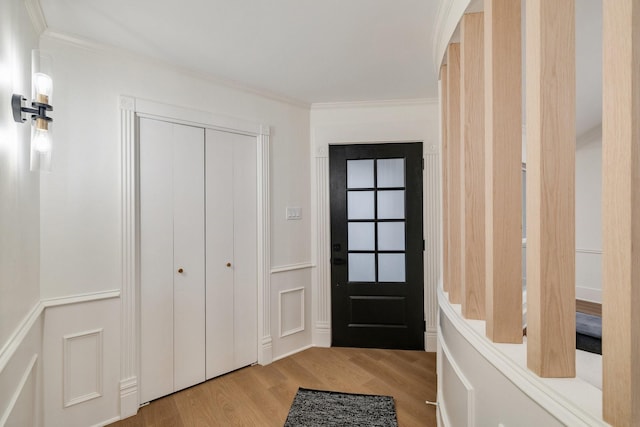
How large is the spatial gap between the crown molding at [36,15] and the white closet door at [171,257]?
688mm

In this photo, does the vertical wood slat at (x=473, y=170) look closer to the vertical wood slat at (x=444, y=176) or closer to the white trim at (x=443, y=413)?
the vertical wood slat at (x=444, y=176)

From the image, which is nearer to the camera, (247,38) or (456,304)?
(456,304)

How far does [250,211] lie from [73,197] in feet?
4.22

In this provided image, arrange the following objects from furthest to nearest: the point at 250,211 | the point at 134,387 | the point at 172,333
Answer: the point at 250,211
the point at 172,333
the point at 134,387

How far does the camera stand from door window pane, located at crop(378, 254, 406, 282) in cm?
316

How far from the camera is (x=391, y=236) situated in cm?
317

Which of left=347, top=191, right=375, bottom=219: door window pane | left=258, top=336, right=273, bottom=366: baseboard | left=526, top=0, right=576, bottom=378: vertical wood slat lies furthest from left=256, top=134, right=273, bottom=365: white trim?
left=526, top=0, right=576, bottom=378: vertical wood slat

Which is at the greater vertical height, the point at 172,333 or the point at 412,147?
the point at 412,147

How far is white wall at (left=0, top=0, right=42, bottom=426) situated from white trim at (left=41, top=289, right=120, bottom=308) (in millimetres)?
82

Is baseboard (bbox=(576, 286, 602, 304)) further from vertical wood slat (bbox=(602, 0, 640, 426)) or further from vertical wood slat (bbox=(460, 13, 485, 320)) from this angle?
vertical wood slat (bbox=(602, 0, 640, 426))

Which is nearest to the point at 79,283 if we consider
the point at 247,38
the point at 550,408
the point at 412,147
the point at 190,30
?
the point at 190,30

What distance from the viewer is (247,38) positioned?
2002 mm

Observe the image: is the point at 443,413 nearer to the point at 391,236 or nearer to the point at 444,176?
the point at 444,176

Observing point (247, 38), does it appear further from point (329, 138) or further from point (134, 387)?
point (134, 387)
